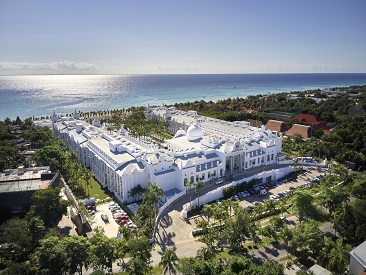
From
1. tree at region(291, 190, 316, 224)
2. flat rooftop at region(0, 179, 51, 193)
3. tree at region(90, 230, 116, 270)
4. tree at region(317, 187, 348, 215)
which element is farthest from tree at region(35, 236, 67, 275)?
tree at region(317, 187, 348, 215)

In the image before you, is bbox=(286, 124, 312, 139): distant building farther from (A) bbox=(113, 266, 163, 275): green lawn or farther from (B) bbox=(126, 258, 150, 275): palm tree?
(B) bbox=(126, 258, 150, 275): palm tree

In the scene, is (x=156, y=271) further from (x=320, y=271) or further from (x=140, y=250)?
(x=320, y=271)

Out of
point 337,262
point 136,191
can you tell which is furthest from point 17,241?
point 337,262

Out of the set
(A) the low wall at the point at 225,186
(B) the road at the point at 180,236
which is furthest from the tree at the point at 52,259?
(A) the low wall at the point at 225,186

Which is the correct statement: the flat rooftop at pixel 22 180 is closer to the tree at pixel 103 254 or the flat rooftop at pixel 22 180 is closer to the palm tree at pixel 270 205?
the tree at pixel 103 254

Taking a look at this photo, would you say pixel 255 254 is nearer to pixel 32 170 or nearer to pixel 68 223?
pixel 68 223

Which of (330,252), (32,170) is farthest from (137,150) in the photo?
(330,252)
